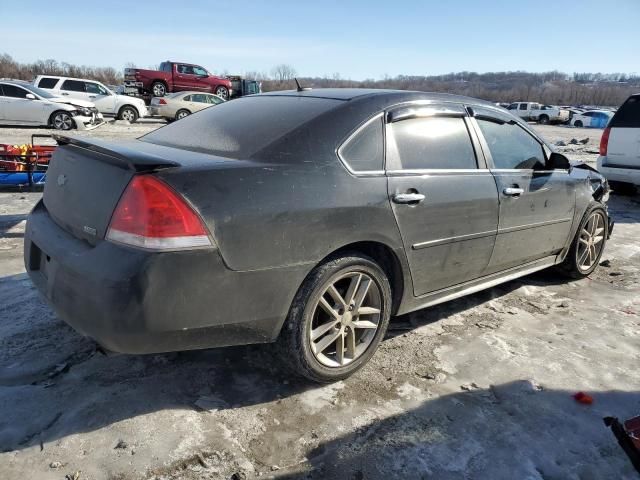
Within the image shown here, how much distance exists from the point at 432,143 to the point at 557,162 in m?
1.57

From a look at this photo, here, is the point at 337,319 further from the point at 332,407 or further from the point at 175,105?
the point at 175,105

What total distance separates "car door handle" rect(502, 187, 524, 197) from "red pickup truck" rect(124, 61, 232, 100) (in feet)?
82.7

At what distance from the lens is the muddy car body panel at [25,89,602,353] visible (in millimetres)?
2205

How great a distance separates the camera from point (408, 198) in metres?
2.94

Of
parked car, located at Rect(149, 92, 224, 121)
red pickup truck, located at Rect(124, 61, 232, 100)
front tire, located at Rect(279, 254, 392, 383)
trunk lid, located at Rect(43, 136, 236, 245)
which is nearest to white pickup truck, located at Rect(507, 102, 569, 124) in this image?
red pickup truck, located at Rect(124, 61, 232, 100)

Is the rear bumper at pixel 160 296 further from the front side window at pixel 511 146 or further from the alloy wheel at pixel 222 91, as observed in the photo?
the alloy wheel at pixel 222 91

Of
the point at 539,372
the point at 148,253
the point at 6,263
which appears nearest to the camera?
the point at 148,253

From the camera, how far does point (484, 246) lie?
3492 mm

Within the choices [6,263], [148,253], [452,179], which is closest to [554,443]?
[452,179]

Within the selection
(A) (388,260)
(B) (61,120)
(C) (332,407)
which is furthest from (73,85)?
(C) (332,407)

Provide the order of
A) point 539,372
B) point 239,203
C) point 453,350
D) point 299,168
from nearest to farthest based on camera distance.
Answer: point 239,203, point 299,168, point 539,372, point 453,350

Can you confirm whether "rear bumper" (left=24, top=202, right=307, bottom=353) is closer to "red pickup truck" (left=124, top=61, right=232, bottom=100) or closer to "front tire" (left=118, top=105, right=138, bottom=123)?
"front tire" (left=118, top=105, right=138, bottom=123)

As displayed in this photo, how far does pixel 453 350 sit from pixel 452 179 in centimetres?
111

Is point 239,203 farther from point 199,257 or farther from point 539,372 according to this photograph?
point 539,372
